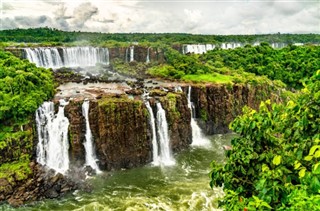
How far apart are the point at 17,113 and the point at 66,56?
2186 centimetres

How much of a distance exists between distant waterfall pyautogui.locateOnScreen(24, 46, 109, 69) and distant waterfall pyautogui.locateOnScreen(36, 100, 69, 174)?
18.0 meters

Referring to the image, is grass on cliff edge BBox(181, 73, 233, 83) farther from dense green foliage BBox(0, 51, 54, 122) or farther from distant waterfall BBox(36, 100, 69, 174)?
distant waterfall BBox(36, 100, 69, 174)

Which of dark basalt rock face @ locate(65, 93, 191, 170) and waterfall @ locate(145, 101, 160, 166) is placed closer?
dark basalt rock face @ locate(65, 93, 191, 170)

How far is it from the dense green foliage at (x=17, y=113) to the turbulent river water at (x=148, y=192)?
2454 mm

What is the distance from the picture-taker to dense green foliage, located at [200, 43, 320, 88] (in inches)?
1523

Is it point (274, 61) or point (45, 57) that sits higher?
point (45, 57)

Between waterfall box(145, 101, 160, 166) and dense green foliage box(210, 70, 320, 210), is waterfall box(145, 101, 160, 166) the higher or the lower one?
the lower one

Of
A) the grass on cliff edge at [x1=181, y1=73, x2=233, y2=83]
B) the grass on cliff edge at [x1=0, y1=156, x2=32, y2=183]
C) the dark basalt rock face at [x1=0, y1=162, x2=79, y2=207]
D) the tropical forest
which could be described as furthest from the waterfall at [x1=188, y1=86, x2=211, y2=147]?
the grass on cliff edge at [x1=0, y1=156, x2=32, y2=183]

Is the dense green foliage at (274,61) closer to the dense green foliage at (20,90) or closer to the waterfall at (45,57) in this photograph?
the waterfall at (45,57)

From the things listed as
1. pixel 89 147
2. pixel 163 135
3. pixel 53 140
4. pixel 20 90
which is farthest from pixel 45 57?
pixel 163 135

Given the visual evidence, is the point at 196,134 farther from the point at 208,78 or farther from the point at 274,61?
the point at 274,61

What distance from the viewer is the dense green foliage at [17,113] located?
1634 cm

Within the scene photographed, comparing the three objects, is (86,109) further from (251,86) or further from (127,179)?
(251,86)

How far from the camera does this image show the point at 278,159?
5.24 metres
